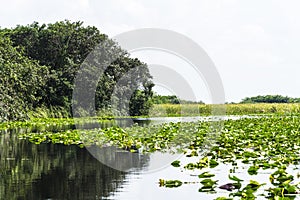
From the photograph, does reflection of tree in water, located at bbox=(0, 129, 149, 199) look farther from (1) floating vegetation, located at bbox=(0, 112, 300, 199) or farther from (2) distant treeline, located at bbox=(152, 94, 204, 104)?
(2) distant treeline, located at bbox=(152, 94, 204, 104)

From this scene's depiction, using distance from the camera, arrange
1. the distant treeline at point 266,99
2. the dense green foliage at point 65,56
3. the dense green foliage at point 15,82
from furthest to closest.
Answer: the distant treeline at point 266,99 → the dense green foliage at point 65,56 → the dense green foliage at point 15,82

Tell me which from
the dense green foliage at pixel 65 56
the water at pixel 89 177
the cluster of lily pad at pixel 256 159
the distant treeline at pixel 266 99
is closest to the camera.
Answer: the cluster of lily pad at pixel 256 159

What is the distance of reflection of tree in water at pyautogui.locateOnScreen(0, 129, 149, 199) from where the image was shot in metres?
7.34

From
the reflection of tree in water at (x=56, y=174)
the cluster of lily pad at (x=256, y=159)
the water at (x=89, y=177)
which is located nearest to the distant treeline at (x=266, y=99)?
the cluster of lily pad at (x=256, y=159)

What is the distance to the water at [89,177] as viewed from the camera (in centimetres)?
721

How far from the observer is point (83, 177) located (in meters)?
8.73

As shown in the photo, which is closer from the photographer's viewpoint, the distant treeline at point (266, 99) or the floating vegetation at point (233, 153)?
the floating vegetation at point (233, 153)

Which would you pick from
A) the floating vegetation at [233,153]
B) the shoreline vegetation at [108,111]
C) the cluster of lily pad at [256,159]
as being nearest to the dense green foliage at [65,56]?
the shoreline vegetation at [108,111]

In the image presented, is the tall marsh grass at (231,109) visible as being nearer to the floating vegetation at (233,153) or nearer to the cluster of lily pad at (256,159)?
the floating vegetation at (233,153)

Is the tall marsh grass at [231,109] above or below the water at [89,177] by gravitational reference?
above

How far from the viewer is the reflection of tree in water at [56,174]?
24.1 feet

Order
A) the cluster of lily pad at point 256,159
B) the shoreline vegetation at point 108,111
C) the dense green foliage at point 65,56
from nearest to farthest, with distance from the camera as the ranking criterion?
the cluster of lily pad at point 256,159 < the shoreline vegetation at point 108,111 < the dense green foliage at point 65,56

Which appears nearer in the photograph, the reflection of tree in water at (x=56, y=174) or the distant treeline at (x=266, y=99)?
the reflection of tree in water at (x=56, y=174)

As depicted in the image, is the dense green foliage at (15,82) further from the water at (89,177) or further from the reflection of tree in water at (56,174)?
the water at (89,177)
